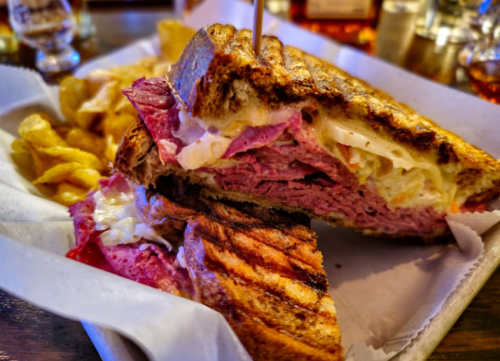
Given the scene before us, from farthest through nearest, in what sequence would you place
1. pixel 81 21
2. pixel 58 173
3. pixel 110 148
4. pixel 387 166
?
pixel 81 21 → pixel 110 148 → pixel 58 173 → pixel 387 166

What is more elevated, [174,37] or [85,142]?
[174,37]

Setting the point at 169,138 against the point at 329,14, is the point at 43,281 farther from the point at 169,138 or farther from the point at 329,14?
the point at 329,14

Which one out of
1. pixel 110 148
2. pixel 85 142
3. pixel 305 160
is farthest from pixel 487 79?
pixel 85 142

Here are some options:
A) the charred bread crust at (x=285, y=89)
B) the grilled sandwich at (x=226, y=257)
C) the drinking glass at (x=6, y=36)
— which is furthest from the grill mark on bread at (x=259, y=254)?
the drinking glass at (x=6, y=36)

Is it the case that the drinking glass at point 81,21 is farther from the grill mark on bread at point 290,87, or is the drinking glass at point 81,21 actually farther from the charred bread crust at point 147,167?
the charred bread crust at point 147,167

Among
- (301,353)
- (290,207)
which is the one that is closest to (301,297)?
(301,353)

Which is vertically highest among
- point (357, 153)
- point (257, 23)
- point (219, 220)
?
point (257, 23)

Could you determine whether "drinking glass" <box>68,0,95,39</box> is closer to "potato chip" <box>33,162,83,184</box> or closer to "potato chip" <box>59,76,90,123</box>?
"potato chip" <box>59,76,90,123</box>

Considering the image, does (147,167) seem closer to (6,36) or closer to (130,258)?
(130,258)
